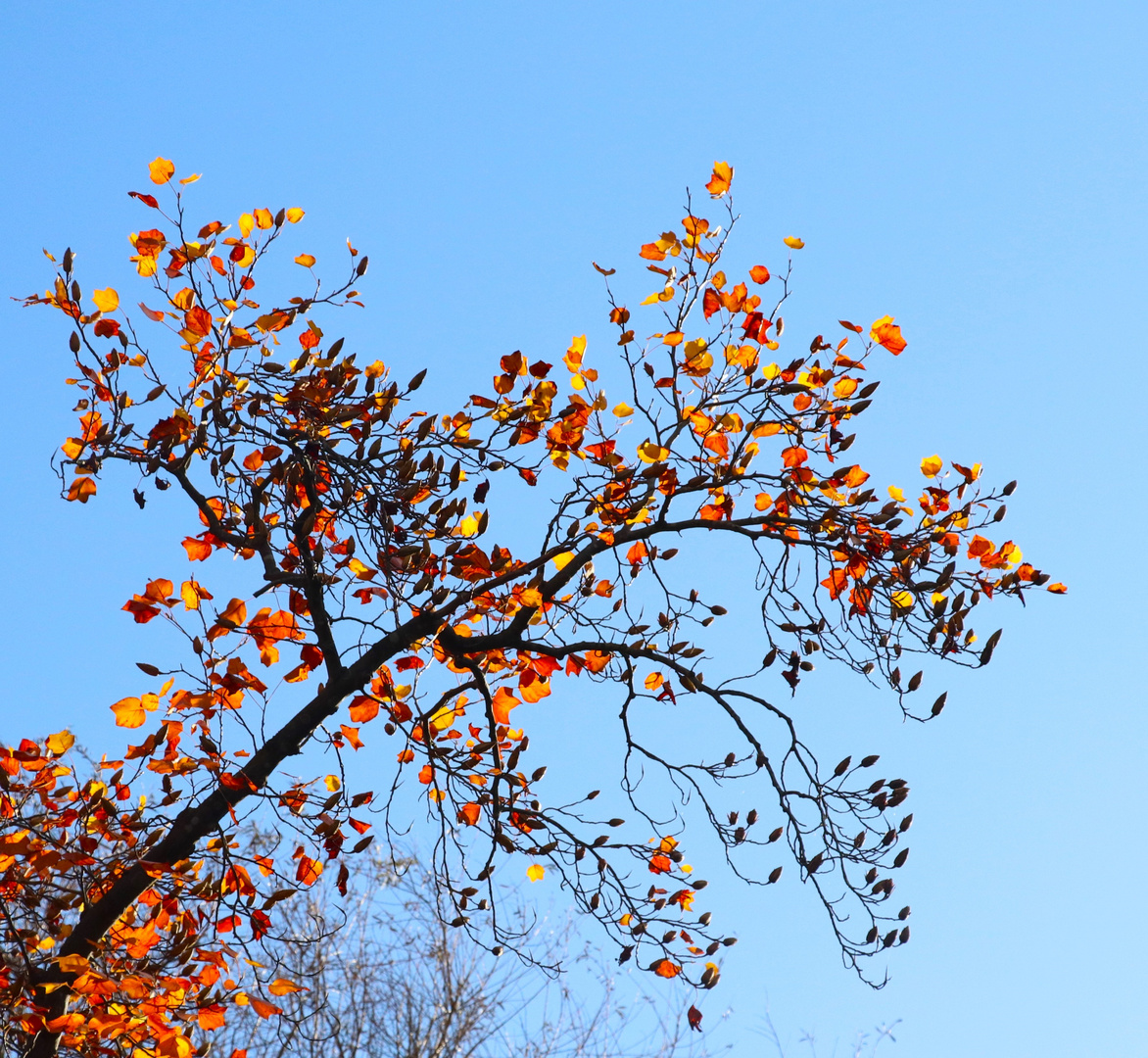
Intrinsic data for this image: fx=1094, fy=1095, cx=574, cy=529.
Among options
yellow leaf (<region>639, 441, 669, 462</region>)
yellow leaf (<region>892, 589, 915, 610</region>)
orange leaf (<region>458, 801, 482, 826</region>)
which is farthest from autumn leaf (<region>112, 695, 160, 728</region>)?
yellow leaf (<region>892, 589, 915, 610</region>)

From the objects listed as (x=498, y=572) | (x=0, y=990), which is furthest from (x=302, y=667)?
(x=0, y=990)

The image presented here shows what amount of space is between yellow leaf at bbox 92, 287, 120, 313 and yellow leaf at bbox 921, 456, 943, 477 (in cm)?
325

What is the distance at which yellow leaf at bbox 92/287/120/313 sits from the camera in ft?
13.0

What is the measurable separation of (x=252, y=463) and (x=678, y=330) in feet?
5.98

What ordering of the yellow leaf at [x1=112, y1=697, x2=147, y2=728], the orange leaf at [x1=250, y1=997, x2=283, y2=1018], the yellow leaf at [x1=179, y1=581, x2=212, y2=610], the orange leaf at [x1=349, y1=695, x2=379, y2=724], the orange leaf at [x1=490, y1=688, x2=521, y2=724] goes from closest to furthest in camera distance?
the orange leaf at [x1=250, y1=997, x2=283, y2=1018] → the yellow leaf at [x1=112, y1=697, x2=147, y2=728] → the yellow leaf at [x1=179, y1=581, x2=212, y2=610] → the orange leaf at [x1=349, y1=695, x2=379, y2=724] → the orange leaf at [x1=490, y1=688, x2=521, y2=724]

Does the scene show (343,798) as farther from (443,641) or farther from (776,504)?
(776,504)

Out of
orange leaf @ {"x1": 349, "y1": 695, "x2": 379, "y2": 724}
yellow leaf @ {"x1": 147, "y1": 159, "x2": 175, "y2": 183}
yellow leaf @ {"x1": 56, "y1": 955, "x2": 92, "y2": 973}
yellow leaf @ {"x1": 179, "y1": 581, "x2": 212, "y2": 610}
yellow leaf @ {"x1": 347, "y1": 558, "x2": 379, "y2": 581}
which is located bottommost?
yellow leaf @ {"x1": 56, "y1": 955, "x2": 92, "y2": 973}

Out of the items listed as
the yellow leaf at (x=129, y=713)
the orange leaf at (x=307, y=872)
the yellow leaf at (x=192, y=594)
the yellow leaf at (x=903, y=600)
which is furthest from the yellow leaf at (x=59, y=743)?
the yellow leaf at (x=903, y=600)

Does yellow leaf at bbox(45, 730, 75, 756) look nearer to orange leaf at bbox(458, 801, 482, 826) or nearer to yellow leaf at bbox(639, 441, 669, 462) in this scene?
orange leaf at bbox(458, 801, 482, 826)

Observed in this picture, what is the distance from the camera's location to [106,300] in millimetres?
3969

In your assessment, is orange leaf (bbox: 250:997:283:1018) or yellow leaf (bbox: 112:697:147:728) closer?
orange leaf (bbox: 250:997:283:1018)

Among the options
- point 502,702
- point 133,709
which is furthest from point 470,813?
point 133,709

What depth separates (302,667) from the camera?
4.50m

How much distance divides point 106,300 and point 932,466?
3310 mm
